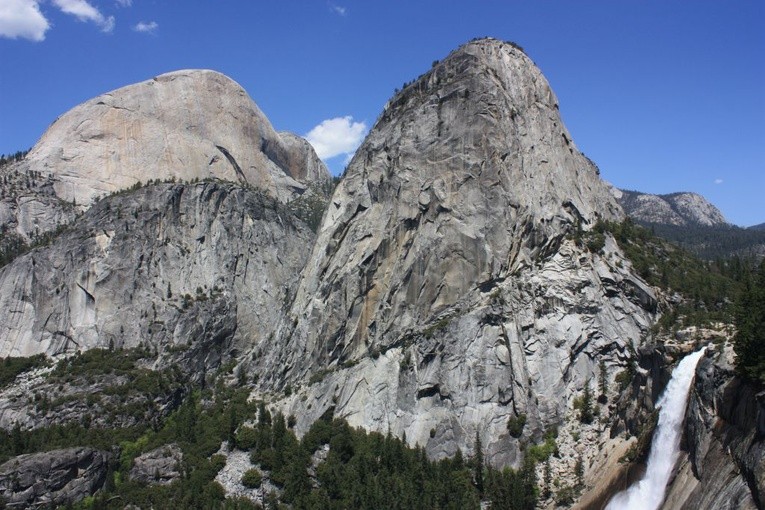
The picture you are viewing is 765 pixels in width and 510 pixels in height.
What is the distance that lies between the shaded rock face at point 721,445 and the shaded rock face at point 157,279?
252 feet

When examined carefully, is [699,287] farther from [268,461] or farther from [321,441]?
[268,461]

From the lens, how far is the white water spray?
5988cm

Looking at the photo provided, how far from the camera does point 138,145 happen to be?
520ft

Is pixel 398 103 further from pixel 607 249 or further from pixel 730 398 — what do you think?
pixel 730 398

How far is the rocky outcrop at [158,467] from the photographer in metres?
90.5

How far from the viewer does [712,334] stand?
66.3 metres

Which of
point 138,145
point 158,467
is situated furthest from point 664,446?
point 138,145

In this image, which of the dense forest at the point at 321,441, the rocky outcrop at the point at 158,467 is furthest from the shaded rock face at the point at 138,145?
the rocky outcrop at the point at 158,467

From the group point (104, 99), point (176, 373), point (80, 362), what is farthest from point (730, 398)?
point (104, 99)

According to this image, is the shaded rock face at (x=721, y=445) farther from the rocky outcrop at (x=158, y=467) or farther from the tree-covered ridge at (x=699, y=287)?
the rocky outcrop at (x=158, y=467)

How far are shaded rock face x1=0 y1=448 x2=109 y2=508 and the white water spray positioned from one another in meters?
67.4

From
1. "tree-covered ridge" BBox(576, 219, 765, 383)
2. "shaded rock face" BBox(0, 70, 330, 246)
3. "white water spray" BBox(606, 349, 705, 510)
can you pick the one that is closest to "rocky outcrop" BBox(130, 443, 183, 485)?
"white water spray" BBox(606, 349, 705, 510)

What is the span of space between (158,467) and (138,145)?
3527 inches

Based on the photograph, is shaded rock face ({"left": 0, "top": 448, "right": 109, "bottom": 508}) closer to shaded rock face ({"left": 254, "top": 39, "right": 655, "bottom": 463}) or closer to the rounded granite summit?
shaded rock face ({"left": 254, "top": 39, "right": 655, "bottom": 463})
